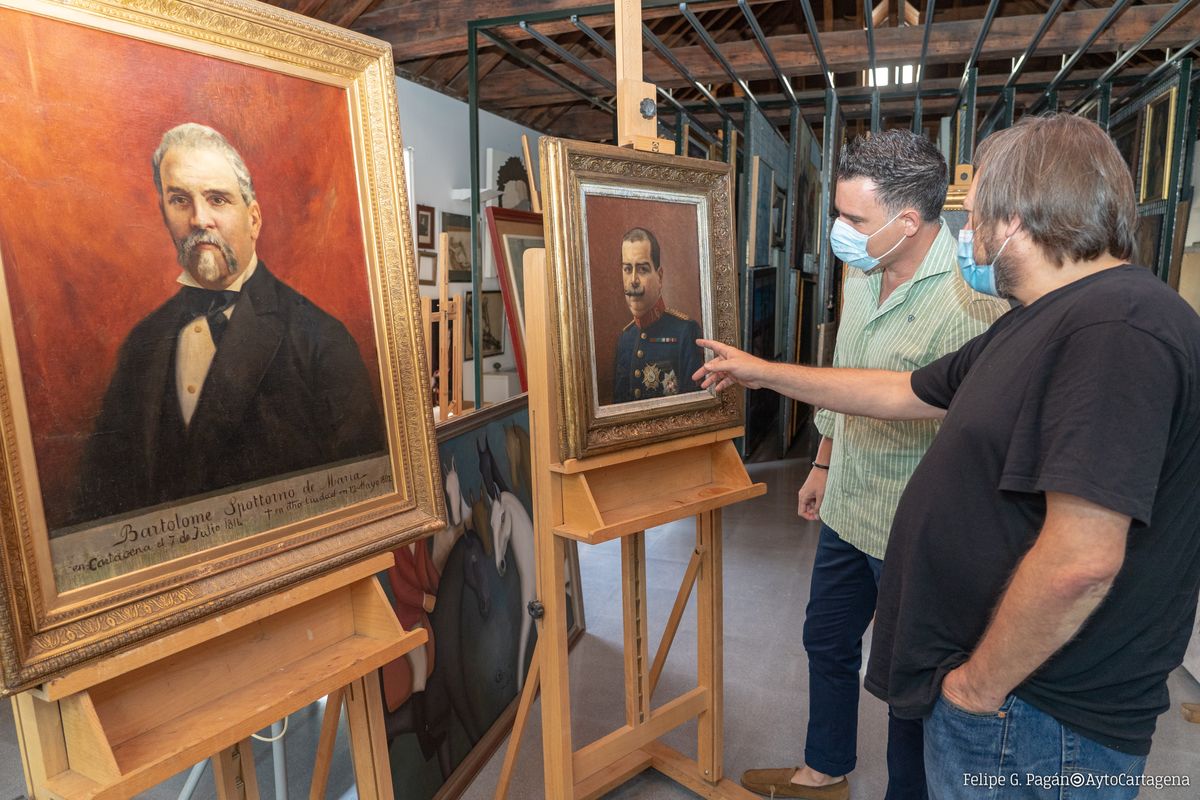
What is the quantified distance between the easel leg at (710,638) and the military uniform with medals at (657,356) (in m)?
0.40

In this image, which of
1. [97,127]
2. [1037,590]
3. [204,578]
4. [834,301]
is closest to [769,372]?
[1037,590]

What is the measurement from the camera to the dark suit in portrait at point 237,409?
3.03 feet

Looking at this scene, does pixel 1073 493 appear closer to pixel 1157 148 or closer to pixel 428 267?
pixel 1157 148

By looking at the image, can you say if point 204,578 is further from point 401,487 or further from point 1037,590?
point 1037,590

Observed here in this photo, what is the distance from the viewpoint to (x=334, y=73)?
3.83ft

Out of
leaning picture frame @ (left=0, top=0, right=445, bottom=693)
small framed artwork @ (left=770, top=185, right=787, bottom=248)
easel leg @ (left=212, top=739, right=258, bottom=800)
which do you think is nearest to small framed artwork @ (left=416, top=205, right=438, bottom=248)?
small framed artwork @ (left=770, top=185, right=787, bottom=248)

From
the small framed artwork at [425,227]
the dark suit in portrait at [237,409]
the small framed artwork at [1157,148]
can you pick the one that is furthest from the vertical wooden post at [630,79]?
the small framed artwork at [425,227]

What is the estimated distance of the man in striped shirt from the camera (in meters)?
1.67

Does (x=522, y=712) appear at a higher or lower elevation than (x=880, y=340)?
lower

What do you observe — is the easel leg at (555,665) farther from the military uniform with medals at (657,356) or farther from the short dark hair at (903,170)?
the short dark hair at (903,170)

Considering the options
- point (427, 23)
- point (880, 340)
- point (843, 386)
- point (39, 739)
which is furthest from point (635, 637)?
point (427, 23)

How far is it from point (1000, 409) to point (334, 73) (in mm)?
1046

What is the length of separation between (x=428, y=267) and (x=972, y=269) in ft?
15.4

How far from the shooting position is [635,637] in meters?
1.95
